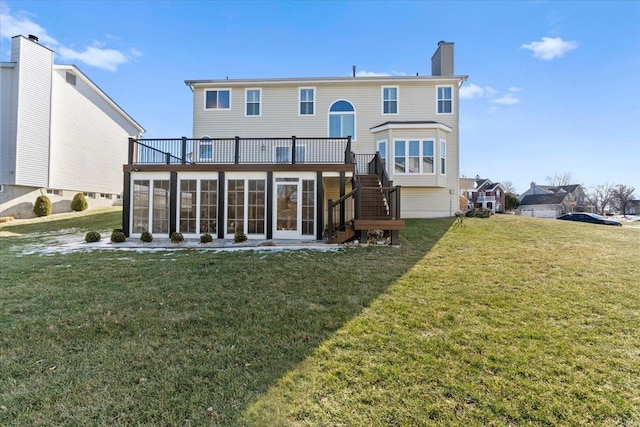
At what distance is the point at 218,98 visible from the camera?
1603 cm

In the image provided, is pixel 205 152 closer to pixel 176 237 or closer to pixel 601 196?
pixel 176 237

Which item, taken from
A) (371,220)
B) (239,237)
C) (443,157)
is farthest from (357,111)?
(239,237)

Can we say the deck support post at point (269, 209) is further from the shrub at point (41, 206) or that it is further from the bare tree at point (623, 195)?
the bare tree at point (623, 195)

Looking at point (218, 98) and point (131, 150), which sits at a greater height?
point (218, 98)

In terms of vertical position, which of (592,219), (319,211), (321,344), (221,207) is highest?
(221,207)

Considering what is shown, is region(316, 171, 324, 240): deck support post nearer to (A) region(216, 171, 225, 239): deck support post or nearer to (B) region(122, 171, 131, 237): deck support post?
(A) region(216, 171, 225, 239): deck support post

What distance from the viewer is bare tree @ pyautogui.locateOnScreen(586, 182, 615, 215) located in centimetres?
5578

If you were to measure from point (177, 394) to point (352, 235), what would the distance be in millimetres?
7696

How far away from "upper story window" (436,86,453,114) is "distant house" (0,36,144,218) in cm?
2316

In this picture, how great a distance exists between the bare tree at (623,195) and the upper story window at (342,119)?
6376 cm

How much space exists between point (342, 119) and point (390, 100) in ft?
9.17

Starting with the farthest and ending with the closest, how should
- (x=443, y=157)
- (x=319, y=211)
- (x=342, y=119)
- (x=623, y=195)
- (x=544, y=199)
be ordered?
(x=623, y=195) < (x=544, y=199) < (x=342, y=119) < (x=443, y=157) < (x=319, y=211)

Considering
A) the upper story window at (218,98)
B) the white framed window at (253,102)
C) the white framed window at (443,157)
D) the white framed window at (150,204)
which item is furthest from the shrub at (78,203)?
the white framed window at (443,157)

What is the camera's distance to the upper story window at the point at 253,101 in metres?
16.0
